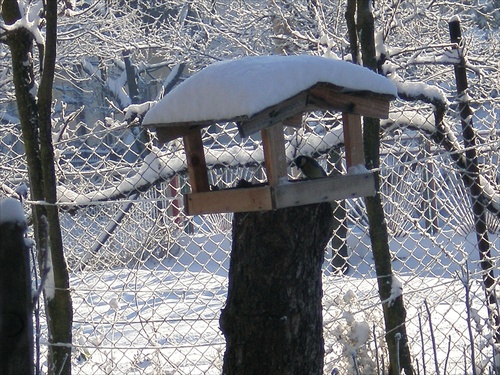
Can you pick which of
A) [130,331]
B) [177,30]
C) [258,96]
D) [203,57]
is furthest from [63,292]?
[177,30]

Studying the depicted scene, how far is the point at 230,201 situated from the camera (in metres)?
2.02

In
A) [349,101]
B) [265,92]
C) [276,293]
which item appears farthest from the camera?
[349,101]

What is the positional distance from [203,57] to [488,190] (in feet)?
20.4

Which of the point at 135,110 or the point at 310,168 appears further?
the point at 135,110

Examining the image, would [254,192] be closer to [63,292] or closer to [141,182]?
[63,292]

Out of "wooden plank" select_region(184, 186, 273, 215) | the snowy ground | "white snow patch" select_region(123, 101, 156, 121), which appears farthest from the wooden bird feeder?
"white snow patch" select_region(123, 101, 156, 121)

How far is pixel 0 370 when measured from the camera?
1.07m

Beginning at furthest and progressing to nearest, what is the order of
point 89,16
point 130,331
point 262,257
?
point 89,16 < point 130,331 < point 262,257

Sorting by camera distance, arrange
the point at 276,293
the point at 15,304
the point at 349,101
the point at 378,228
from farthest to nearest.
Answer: the point at 378,228 < the point at 349,101 < the point at 276,293 < the point at 15,304

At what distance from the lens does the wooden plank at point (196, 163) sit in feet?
7.44

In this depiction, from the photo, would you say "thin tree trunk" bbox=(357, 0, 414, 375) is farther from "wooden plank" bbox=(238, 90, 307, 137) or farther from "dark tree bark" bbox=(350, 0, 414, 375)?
"wooden plank" bbox=(238, 90, 307, 137)

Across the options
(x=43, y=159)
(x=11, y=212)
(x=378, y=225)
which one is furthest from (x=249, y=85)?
(x=378, y=225)

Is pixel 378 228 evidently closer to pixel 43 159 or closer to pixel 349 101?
pixel 349 101

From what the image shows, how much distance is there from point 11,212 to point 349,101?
4.18ft
